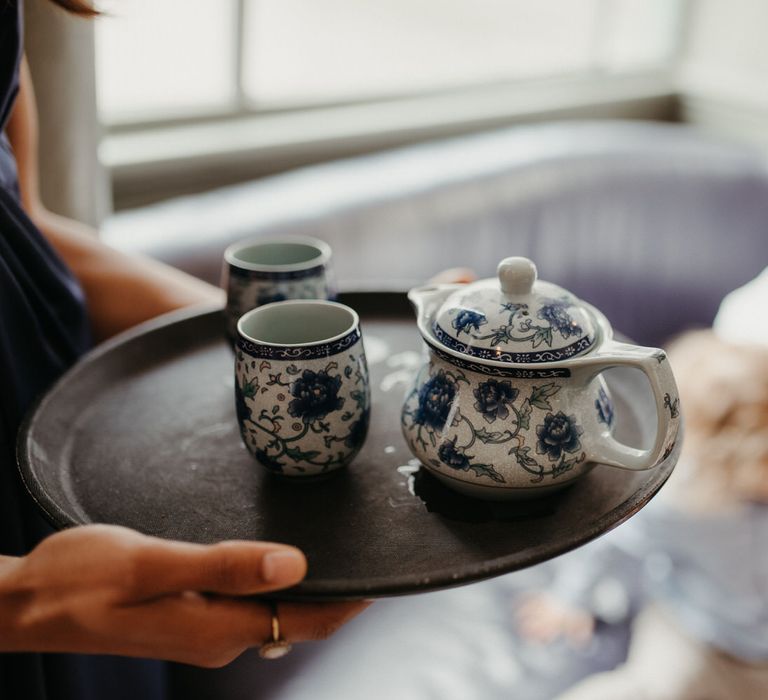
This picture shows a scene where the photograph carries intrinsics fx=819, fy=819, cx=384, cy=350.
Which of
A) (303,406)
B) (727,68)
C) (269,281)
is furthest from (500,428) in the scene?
(727,68)

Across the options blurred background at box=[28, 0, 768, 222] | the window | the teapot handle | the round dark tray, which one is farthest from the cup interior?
the window

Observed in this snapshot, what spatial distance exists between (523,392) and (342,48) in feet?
5.10

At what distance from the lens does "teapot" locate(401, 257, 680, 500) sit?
0.48 metres

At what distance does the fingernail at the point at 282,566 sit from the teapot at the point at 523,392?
12 centimetres

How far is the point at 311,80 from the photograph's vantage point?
182 cm

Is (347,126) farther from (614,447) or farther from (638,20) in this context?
(614,447)

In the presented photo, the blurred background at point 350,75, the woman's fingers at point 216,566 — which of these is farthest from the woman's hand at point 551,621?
the blurred background at point 350,75

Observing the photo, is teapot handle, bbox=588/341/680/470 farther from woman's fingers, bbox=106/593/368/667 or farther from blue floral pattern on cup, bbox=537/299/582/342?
woman's fingers, bbox=106/593/368/667

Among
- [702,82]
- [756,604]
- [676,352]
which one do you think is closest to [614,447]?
[756,604]

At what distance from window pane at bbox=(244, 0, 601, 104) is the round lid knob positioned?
1.27 m

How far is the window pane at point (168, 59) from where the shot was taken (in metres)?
1.52

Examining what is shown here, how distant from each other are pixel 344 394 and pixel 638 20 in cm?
240

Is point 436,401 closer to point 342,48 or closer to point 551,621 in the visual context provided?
point 551,621

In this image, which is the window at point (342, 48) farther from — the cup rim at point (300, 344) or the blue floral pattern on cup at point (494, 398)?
the blue floral pattern on cup at point (494, 398)
